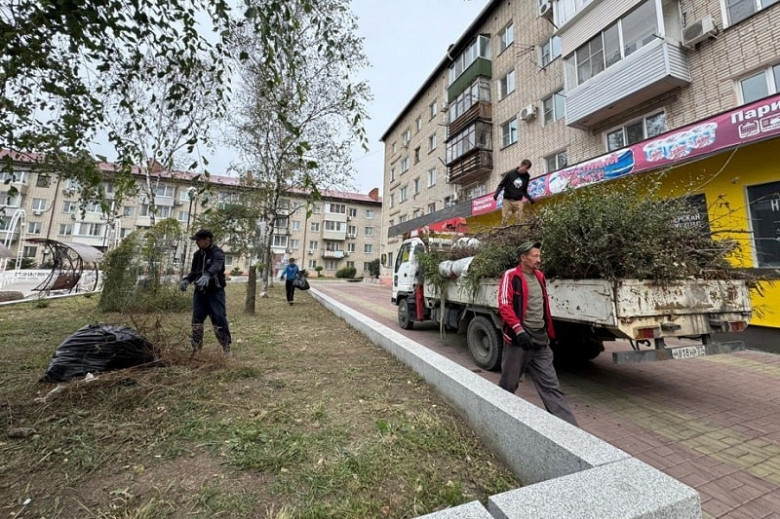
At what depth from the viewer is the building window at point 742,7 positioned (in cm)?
750

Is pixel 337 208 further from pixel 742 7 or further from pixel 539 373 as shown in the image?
pixel 539 373

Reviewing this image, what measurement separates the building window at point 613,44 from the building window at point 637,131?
6.44 ft

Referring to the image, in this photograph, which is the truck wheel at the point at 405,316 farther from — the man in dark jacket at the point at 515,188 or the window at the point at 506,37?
the window at the point at 506,37

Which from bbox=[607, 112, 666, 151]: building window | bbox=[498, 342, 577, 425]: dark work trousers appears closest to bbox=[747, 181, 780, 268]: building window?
bbox=[607, 112, 666, 151]: building window

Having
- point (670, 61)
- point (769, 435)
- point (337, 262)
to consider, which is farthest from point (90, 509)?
point (337, 262)

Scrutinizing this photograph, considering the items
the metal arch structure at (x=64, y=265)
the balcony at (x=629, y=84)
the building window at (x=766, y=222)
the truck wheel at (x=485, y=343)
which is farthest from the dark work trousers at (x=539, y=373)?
the metal arch structure at (x=64, y=265)

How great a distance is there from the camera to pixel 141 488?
1.89 meters

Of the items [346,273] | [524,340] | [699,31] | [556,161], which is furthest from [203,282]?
[346,273]

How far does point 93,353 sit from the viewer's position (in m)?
3.18

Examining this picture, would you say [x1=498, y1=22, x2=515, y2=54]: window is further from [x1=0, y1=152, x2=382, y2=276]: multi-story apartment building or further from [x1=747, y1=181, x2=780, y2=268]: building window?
[x1=0, y1=152, x2=382, y2=276]: multi-story apartment building

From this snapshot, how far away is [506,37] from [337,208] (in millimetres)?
33557

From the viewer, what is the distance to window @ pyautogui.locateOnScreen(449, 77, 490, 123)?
17.0 metres

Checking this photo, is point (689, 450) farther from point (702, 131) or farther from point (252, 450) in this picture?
point (702, 131)

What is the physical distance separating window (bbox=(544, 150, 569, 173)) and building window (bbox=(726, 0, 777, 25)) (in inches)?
205
